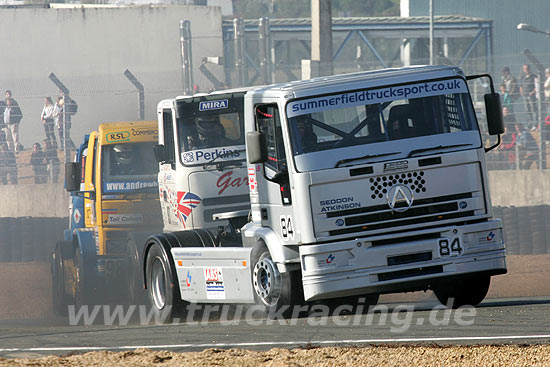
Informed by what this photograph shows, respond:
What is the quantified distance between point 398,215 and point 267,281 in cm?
156

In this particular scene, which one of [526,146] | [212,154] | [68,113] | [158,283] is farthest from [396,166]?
[68,113]

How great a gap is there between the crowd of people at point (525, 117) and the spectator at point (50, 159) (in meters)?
8.61

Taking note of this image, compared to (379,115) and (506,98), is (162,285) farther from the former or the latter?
(506,98)

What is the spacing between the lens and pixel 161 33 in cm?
3700

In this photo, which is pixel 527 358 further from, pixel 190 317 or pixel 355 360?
pixel 190 317

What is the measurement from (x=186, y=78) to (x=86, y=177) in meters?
6.68

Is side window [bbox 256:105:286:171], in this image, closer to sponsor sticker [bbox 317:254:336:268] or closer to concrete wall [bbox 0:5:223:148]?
sponsor sticker [bbox 317:254:336:268]

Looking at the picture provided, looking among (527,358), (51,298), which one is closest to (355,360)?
(527,358)

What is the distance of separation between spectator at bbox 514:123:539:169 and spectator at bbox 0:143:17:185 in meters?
9.68

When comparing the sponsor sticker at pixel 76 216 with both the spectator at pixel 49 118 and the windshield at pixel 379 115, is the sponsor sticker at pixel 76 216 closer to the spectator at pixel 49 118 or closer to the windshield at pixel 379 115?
the spectator at pixel 49 118

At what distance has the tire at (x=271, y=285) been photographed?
10.4 meters

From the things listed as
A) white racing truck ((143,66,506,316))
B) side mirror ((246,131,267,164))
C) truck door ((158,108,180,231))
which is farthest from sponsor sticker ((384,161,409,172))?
truck door ((158,108,180,231))

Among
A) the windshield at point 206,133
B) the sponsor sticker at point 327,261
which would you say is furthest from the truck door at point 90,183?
the sponsor sticker at point 327,261

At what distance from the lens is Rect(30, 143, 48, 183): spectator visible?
2064 cm
